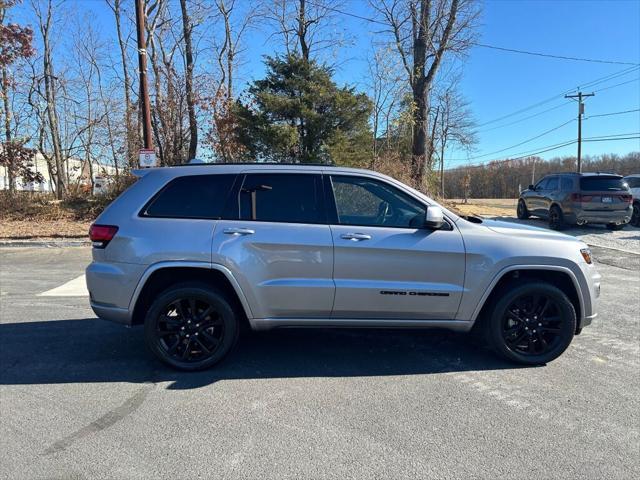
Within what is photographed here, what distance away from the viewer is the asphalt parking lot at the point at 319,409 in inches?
109

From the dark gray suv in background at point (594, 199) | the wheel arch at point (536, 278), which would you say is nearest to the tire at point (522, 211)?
the dark gray suv in background at point (594, 199)

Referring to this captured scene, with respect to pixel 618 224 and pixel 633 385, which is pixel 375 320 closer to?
pixel 633 385

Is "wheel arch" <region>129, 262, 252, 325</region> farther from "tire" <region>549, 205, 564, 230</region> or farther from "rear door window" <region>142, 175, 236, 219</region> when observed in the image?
"tire" <region>549, 205, 564, 230</region>

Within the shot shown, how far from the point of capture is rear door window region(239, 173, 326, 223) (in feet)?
13.2

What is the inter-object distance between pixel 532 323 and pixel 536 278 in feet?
1.39

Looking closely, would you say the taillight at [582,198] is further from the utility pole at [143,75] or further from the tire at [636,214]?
the utility pole at [143,75]

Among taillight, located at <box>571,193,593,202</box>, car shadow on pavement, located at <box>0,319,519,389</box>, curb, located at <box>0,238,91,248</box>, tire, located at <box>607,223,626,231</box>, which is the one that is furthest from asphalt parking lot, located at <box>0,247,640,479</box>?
tire, located at <box>607,223,626,231</box>

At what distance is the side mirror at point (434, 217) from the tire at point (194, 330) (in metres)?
1.89

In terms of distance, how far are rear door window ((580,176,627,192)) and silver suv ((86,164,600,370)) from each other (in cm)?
1061

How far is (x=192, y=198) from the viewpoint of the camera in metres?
4.09

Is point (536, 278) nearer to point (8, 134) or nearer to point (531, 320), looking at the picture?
point (531, 320)

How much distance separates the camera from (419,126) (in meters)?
19.0

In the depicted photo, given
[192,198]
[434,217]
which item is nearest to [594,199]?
[434,217]

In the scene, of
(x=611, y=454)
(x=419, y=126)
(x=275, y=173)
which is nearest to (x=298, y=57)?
(x=419, y=126)
